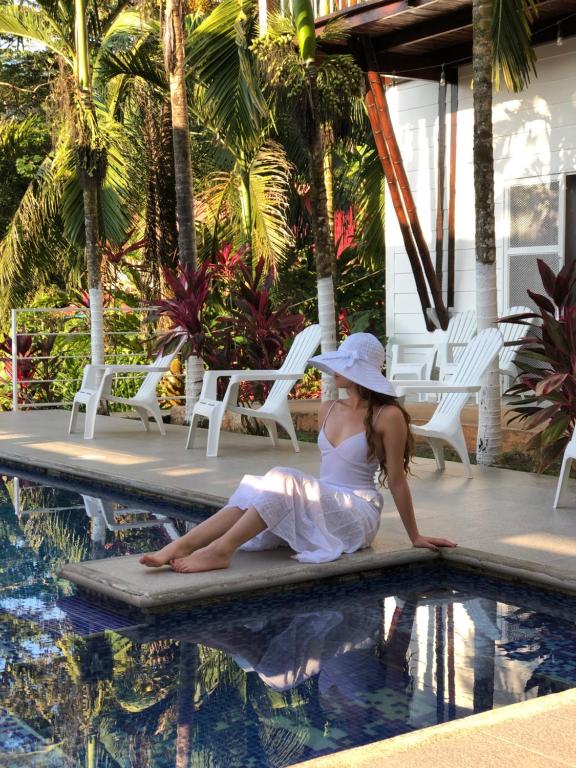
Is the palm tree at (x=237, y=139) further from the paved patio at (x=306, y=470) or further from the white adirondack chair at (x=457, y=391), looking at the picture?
the white adirondack chair at (x=457, y=391)

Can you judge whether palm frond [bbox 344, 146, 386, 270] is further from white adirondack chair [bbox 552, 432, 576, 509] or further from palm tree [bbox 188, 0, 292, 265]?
white adirondack chair [bbox 552, 432, 576, 509]

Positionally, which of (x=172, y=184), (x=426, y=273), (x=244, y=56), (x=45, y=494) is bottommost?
(x=45, y=494)

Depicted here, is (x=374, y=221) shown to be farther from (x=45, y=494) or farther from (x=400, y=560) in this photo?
(x=400, y=560)

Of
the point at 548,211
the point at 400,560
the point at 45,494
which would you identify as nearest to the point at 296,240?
the point at 548,211

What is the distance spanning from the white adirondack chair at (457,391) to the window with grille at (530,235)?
3191mm

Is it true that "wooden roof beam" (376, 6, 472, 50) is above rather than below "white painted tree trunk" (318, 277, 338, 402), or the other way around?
above

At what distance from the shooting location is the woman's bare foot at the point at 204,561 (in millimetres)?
5207

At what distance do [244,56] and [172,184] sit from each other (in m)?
4.09

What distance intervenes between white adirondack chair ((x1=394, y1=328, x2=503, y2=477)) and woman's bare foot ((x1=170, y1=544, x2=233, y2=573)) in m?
2.84

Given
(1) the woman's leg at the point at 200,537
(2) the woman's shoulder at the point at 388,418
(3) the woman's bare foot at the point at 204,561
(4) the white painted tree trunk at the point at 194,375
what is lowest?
(3) the woman's bare foot at the point at 204,561

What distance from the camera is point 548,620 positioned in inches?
191

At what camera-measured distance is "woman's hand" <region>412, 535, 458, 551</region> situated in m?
5.59

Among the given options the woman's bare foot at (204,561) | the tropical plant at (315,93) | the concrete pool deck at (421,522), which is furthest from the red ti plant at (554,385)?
the woman's bare foot at (204,561)

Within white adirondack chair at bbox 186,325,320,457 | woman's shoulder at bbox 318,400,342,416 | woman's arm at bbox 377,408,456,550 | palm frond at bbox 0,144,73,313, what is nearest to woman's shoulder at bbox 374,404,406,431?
woman's arm at bbox 377,408,456,550
